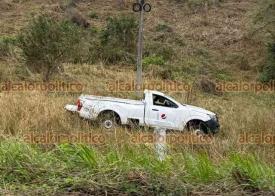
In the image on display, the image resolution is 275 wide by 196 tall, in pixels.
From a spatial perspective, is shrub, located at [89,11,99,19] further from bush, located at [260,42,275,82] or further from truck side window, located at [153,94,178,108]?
truck side window, located at [153,94,178,108]

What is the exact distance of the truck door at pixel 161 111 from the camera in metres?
12.0

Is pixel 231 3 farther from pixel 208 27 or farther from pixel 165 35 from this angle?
pixel 165 35

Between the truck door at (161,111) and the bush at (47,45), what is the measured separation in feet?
20.6

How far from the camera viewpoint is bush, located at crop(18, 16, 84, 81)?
17391 mm

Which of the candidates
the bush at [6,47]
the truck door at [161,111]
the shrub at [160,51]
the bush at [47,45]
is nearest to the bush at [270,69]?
the shrub at [160,51]

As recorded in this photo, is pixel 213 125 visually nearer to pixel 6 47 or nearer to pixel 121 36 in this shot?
pixel 6 47

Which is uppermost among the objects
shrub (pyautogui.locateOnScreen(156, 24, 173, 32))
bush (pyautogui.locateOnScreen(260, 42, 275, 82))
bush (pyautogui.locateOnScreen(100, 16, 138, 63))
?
shrub (pyautogui.locateOnScreen(156, 24, 173, 32))

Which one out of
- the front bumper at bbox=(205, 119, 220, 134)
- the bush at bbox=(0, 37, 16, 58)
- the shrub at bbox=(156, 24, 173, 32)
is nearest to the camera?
the front bumper at bbox=(205, 119, 220, 134)

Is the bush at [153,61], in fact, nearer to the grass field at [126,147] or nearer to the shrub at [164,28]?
the grass field at [126,147]

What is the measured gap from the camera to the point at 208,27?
34.3m

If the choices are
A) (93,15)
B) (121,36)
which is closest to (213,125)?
(121,36)

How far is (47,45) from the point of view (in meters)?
17.4

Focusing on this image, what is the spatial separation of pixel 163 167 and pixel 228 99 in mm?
16168

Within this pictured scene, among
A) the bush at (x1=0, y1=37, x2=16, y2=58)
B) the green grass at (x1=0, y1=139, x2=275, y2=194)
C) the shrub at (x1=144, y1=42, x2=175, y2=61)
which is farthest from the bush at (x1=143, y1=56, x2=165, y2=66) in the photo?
the green grass at (x1=0, y1=139, x2=275, y2=194)
